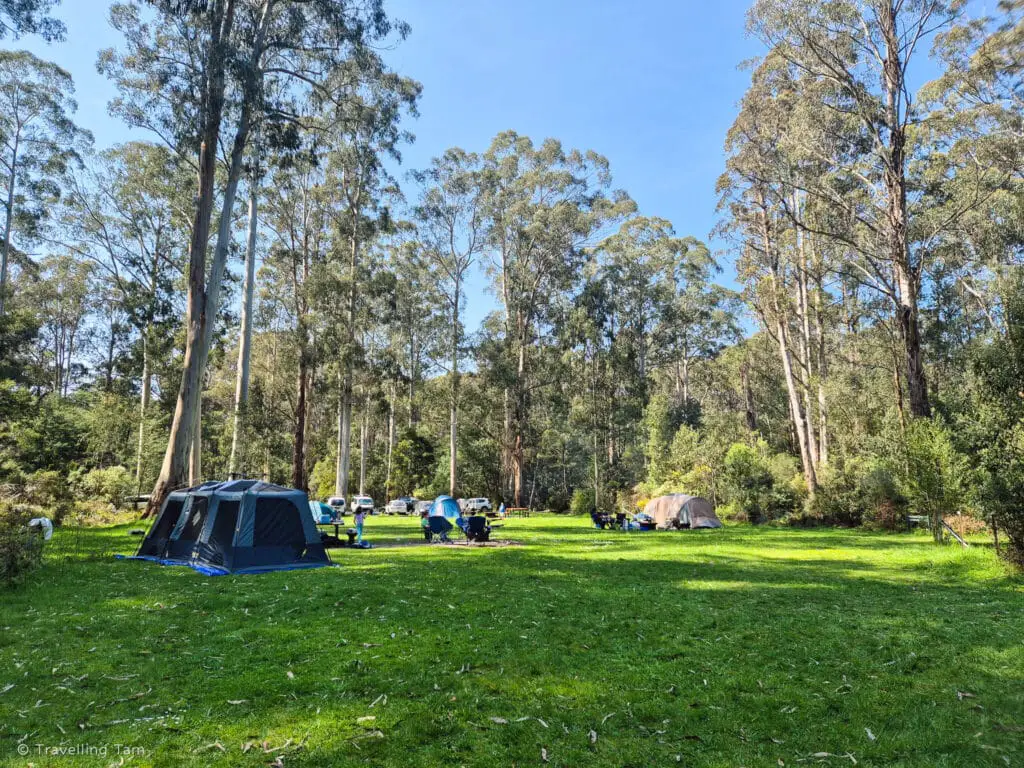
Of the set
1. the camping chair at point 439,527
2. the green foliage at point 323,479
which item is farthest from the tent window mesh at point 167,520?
the green foliage at point 323,479

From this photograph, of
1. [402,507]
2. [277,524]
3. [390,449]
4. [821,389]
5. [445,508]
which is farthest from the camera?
[390,449]

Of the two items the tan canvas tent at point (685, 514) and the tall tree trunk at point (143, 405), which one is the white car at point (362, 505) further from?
the tan canvas tent at point (685, 514)

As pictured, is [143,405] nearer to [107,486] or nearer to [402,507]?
[107,486]

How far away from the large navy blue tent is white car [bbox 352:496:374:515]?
18.0m

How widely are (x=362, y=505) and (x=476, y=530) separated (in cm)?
1646

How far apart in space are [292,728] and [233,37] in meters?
18.8

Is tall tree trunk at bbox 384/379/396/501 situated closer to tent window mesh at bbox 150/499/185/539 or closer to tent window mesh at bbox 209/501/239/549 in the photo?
tent window mesh at bbox 150/499/185/539

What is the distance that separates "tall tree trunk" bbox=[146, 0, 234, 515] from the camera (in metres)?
14.3

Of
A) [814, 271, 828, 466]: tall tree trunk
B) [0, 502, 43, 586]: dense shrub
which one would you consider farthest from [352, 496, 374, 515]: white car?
[814, 271, 828, 466]: tall tree trunk

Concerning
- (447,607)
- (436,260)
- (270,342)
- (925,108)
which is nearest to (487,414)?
(436,260)

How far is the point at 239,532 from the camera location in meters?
9.38

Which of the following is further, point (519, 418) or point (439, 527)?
point (519, 418)

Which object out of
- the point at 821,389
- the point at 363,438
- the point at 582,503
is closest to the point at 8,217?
the point at 363,438

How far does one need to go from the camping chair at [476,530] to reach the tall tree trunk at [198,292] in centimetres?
743
